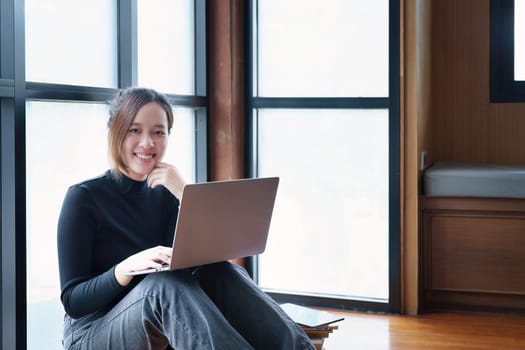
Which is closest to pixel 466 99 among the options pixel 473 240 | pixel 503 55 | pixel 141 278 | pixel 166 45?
pixel 503 55

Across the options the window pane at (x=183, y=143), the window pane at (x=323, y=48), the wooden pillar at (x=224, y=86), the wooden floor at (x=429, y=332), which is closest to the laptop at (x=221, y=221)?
the wooden floor at (x=429, y=332)

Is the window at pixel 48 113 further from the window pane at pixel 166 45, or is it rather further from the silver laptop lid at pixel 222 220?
the silver laptop lid at pixel 222 220

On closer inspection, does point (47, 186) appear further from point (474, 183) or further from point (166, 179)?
point (474, 183)

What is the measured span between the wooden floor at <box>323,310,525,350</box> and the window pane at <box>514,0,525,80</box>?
1.50 meters

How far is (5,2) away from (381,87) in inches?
77.2

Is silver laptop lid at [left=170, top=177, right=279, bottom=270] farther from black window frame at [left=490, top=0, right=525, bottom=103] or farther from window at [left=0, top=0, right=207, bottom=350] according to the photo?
black window frame at [left=490, top=0, right=525, bottom=103]

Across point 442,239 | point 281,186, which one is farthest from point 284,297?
point 442,239

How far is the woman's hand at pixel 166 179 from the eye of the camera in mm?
2416

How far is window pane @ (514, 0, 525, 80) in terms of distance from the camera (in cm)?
441

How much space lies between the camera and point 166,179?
2.41m

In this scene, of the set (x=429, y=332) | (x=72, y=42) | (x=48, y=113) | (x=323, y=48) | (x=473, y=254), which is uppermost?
(x=323, y=48)

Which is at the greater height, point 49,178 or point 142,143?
point 142,143

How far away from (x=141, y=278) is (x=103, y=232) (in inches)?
7.1

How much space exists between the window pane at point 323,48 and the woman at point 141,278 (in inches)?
57.9
